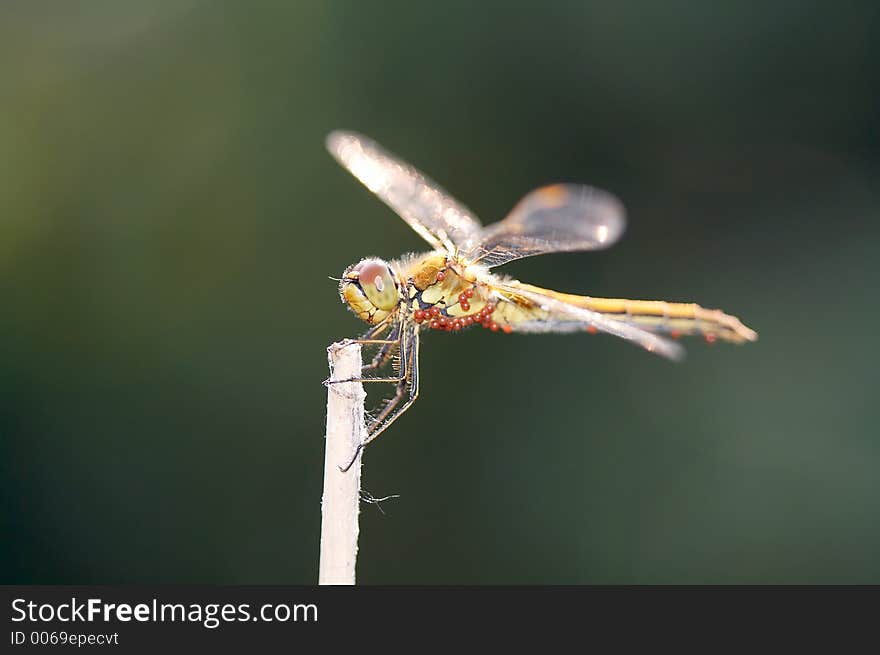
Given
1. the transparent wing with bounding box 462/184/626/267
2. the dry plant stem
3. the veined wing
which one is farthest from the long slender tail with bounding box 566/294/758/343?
the dry plant stem

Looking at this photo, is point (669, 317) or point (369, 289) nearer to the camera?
point (369, 289)

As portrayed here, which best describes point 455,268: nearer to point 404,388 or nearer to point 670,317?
point 404,388

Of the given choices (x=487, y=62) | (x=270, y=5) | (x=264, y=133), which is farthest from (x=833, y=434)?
(x=270, y=5)

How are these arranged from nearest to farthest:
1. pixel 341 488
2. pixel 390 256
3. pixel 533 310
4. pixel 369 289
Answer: pixel 341 488
pixel 369 289
pixel 533 310
pixel 390 256

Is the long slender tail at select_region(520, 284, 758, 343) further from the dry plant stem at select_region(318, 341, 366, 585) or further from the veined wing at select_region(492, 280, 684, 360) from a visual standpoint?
the dry plant stem at select_region(318, 341, 366, 585)

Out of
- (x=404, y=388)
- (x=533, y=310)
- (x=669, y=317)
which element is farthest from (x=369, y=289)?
(x=669, y=317)

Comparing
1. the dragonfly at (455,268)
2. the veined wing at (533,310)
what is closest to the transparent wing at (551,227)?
the dragonfly at (455,268)
